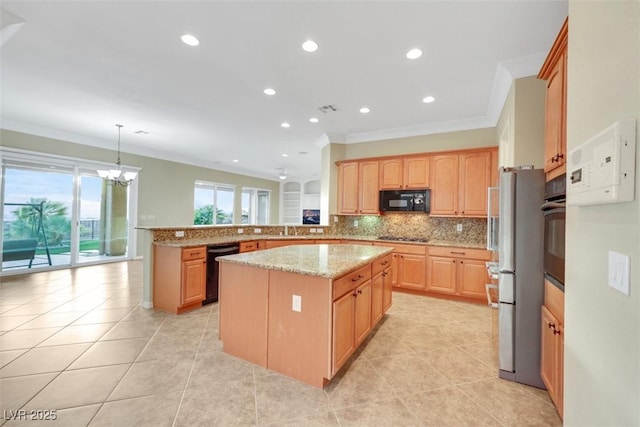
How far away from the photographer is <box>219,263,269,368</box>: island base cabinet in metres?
2.25

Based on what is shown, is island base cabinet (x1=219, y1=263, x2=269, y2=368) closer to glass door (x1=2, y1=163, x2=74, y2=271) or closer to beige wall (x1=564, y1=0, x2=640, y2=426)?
beige wall (x1=564, y1=0, x2=640, y2=426)

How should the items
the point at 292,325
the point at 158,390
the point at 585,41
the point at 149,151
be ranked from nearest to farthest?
1. the point at 585,41
2. the point at 158,390
3. the point at 292,325
4. the point at 149,151

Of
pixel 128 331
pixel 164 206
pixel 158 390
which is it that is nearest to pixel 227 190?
pixel 164 206

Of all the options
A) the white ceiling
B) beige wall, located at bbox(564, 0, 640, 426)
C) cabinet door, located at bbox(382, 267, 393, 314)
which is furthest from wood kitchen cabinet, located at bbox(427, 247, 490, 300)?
beige wall, located at bbox(564, 0, 640, 426)

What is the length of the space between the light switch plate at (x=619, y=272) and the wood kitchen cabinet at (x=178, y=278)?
3777 mm

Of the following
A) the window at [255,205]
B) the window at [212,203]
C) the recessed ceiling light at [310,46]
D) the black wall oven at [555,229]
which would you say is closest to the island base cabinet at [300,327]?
the black wall oven at [555,229]

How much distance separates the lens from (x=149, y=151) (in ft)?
23.2

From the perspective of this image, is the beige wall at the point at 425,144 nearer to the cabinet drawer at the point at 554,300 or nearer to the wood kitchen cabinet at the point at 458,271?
the wood kitchen cabinet at the point at 458,271

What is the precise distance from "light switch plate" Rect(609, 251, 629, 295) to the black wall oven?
897 mm

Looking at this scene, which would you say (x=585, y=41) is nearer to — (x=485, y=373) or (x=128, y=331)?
(x=485, y=373)

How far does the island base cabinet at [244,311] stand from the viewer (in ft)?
7.37

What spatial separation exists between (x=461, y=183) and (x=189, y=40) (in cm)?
413

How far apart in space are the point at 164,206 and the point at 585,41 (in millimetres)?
8501

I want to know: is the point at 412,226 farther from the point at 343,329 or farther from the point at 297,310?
the point at 297,310
